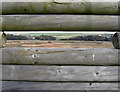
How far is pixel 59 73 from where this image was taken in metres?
2.13

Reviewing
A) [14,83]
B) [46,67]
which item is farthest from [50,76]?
[14,83]

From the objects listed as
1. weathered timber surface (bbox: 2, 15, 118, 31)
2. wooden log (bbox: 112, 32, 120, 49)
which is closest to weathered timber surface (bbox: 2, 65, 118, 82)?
wooden log (bbox: 112, 32, 120, 49)

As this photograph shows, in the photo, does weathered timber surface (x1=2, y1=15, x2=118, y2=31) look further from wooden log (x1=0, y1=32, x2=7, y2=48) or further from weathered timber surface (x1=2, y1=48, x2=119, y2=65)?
weathered timber surface (x1=2, y1=48, x2=119, y2=65)

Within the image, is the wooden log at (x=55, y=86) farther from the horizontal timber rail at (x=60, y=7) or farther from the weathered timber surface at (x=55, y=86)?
the horizontal timber rail at (x=60, y=7)

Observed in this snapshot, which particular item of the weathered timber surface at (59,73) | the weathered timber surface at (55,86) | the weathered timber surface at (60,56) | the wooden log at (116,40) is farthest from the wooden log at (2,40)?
the wooden log at (116,40)

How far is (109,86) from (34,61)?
1143 mm

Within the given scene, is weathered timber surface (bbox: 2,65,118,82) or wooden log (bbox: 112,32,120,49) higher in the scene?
wooden log (bbox: 112,32,120,49)

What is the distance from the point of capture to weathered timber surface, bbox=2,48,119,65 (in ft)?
6.91

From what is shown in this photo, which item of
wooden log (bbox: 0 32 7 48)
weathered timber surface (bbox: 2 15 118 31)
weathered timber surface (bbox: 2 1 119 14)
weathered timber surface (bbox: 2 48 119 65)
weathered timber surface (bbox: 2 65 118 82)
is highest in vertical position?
weathered timber surface (bbox: 2 1 119 14)

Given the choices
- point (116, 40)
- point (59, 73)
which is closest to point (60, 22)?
point (59, 73)

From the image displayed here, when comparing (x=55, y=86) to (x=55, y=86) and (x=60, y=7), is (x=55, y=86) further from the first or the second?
(x=60, y=7)

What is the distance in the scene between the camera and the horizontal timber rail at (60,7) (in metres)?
2.08

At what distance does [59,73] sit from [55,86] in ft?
0.69

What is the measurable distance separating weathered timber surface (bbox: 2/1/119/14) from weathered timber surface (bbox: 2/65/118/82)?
0.79 m
